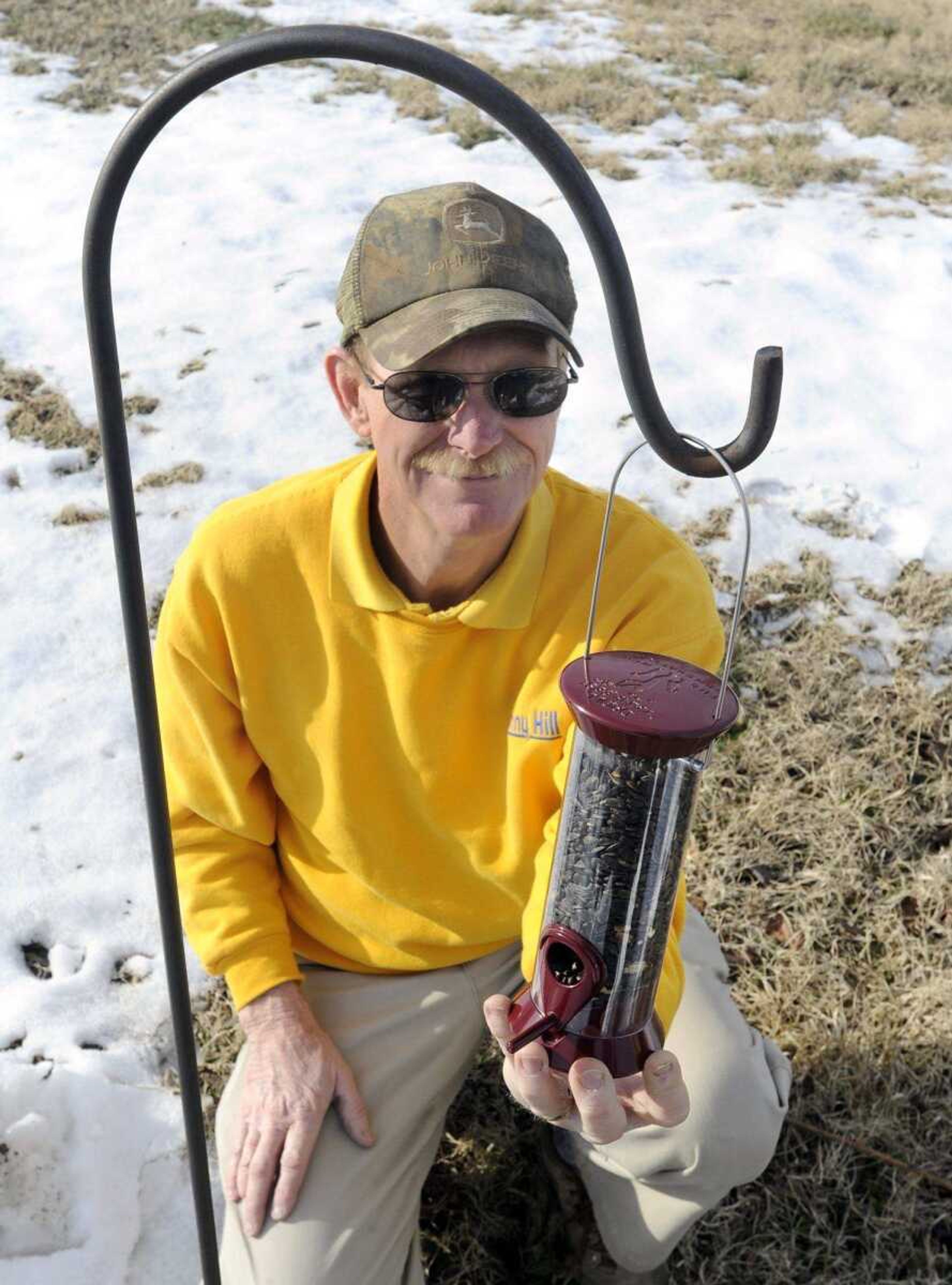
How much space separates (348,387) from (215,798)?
2.48 ft

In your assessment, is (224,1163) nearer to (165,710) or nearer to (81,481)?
(165,710)

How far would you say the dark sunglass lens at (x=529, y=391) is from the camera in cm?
179

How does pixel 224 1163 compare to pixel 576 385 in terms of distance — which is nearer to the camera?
pixel 224 1163

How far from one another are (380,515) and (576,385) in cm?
289

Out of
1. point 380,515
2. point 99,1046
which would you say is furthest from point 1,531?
point 380,515

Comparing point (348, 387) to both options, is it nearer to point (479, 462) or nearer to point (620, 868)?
point (479, 462)

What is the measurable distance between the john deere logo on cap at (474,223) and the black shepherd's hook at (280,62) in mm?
505

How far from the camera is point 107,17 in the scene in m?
8.19

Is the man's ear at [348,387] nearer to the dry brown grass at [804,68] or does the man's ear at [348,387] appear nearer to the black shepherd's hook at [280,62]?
the black shepherd's hook at [280,62]

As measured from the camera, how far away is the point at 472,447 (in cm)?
181

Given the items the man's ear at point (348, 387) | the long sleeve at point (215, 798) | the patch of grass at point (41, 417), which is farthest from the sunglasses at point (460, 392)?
the patch of grass at point (41, 417)

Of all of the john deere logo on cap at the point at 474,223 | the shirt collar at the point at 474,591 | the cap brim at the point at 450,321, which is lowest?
the shirt collar at the point at 474,591

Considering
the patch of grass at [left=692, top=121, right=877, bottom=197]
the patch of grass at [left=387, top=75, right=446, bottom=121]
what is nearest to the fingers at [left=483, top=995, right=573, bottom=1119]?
the patch of grass at [left=692, top=121, right=877, bottom=197]

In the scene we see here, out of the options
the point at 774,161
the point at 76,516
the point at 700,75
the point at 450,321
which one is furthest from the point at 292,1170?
the point at 700,75
